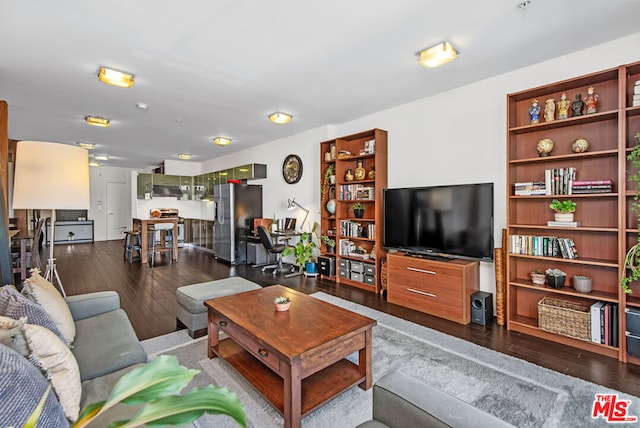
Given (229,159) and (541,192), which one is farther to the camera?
(229,159)

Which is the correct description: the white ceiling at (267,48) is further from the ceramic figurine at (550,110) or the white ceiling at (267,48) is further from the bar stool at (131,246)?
the bar stool at (131,246)

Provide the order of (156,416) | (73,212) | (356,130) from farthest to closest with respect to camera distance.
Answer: (73,212), (356,130), (156,416)

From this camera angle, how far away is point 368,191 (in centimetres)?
447

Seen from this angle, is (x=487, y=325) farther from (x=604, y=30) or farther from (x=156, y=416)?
(x=156, y=416)

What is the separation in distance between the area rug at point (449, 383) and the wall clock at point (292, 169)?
365cm

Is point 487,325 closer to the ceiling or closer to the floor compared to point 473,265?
closer to the floor

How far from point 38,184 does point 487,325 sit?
4.24 metres

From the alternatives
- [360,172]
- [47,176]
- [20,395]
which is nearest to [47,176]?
[47,176]

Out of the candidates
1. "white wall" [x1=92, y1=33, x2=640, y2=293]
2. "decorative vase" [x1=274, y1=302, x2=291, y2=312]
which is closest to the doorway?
"white wall" [x1=92, y1=33, x2=640, y2=293]

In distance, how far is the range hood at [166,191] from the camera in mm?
8828

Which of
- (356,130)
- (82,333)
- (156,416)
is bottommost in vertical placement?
(82,333)

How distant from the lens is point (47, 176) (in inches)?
94.3

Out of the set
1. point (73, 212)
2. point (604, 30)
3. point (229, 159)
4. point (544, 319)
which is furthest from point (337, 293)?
point (73, 212)

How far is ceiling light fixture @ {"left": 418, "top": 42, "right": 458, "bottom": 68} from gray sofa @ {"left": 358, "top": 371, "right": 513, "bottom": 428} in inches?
103
